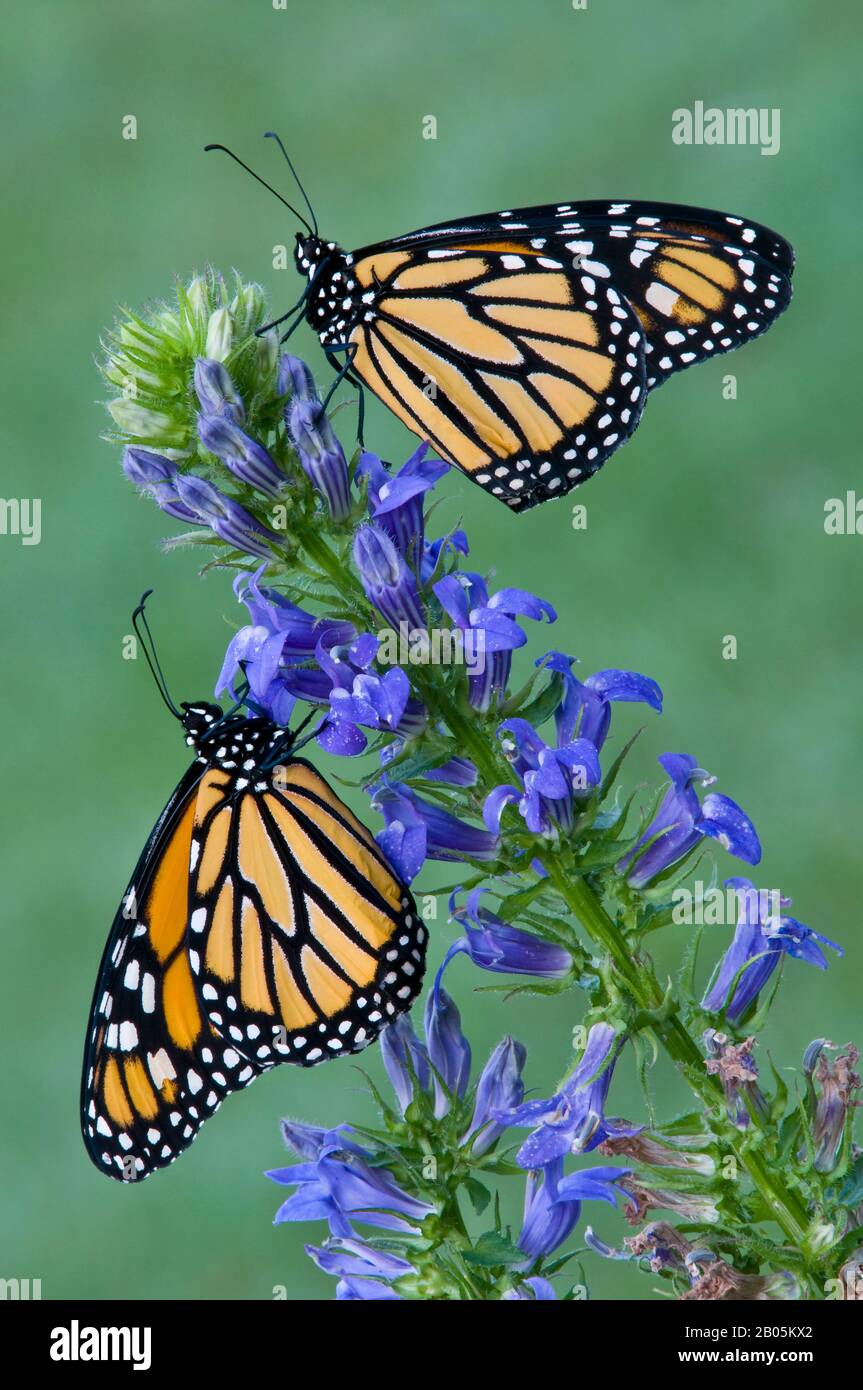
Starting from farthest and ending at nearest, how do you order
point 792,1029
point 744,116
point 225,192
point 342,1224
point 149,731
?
point 225,192 < point 744,116 < point 149,731 < point 792,1029 < point 342,1224

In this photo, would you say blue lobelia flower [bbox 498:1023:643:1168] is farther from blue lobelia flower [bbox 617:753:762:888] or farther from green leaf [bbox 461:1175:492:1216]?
blue lobelia flower [bbox 617:753:762:888]

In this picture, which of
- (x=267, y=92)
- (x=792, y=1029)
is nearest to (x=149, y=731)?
Answer: (x=792, y=1029)

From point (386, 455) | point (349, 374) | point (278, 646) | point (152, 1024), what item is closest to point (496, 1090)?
point (152, 1024)

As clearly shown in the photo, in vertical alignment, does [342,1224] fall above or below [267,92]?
below

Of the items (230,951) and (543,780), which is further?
(230,951)

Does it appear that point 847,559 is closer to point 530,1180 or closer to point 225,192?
point 225,192

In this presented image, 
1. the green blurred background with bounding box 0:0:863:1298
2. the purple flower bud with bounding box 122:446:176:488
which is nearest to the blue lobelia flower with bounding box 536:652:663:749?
the purple flower bud with bounding box 122:446:176:488

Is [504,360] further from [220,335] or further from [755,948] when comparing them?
[755,948]

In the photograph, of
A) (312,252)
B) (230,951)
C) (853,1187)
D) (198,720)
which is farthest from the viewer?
(312,252)
